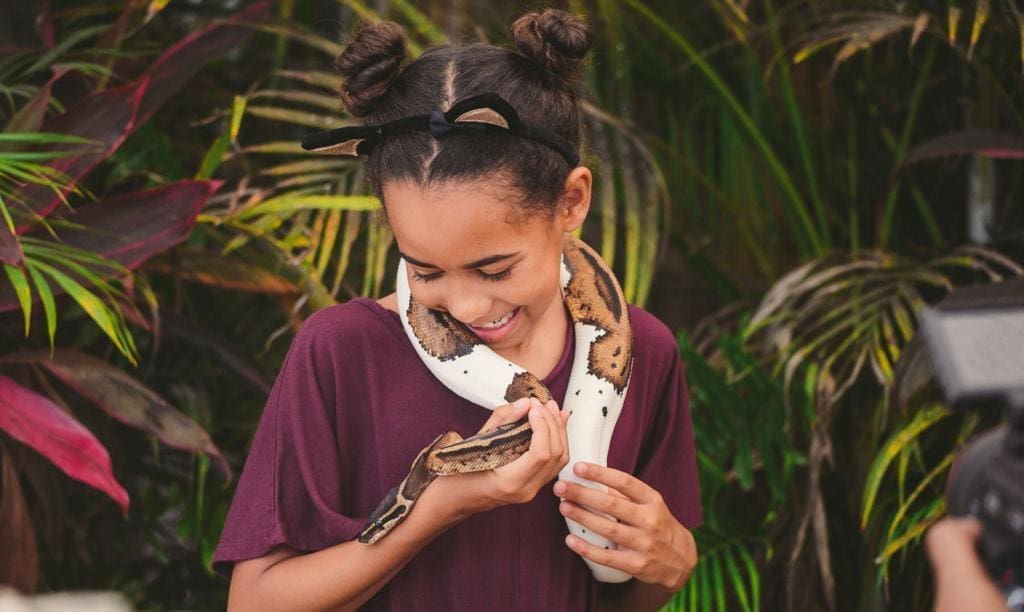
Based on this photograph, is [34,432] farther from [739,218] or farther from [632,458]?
[739,218]

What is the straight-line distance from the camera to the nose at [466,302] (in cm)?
172

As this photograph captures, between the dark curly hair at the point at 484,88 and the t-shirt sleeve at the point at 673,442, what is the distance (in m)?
0.44

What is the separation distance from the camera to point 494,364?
1812 mm

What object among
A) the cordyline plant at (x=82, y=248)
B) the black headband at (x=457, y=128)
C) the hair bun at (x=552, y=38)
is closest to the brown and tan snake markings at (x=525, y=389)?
the black headband at (x=457, y=128)

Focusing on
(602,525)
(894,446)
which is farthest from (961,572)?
(894,446)

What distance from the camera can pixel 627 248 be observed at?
3555 mm

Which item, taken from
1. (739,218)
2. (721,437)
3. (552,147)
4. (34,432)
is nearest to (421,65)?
(552,147)

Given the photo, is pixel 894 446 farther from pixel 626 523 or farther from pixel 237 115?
pixel 237 115

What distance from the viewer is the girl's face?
168 centimetres

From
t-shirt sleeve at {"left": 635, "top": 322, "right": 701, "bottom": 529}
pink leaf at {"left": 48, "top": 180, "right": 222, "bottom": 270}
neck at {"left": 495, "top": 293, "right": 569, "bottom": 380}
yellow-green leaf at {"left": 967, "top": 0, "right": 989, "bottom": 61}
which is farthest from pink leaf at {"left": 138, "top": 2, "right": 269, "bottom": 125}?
yellow-green leaf at {"left": 967, "top": 0, "right": 989, "bottom": 61}

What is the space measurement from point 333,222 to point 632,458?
161 centimetres

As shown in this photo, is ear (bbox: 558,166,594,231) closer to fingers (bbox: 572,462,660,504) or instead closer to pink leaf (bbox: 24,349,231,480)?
fingers (bbox: 572,462,660,504)

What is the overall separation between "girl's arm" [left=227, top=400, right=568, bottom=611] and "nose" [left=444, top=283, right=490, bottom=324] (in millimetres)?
145

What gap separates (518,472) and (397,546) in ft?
0.74
